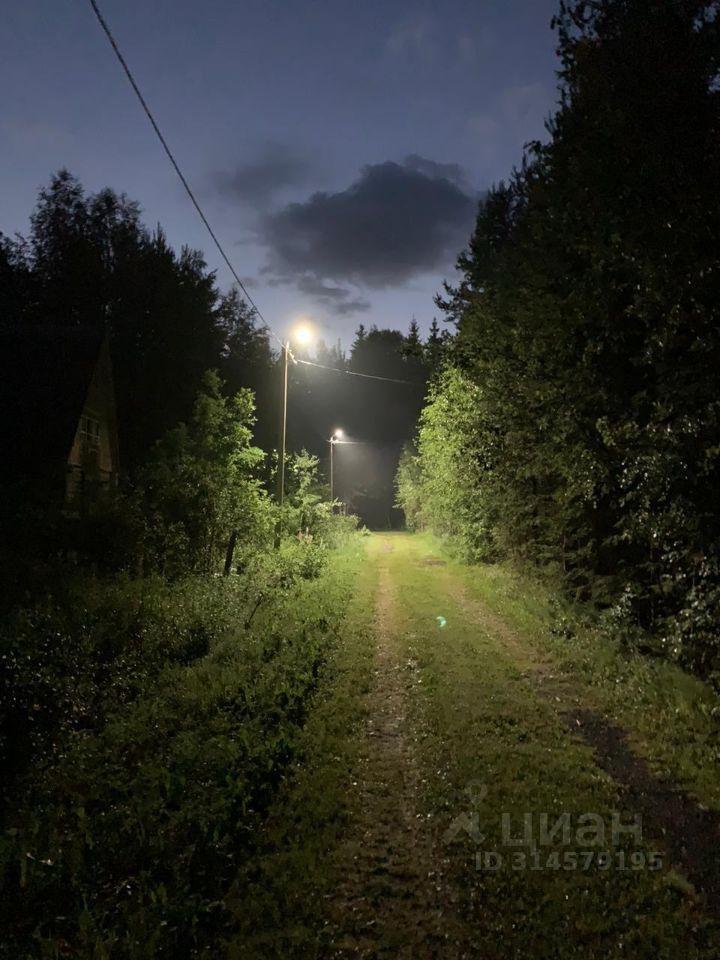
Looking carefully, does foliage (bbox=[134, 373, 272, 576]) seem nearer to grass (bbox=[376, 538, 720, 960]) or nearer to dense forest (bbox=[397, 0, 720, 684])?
grass (bbox=[376, 538, 720, 960])

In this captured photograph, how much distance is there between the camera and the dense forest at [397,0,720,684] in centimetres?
677

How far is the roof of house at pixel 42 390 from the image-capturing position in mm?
20391

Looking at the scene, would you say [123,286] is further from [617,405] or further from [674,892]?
[674,892]

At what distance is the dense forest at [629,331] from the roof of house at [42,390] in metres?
17.0

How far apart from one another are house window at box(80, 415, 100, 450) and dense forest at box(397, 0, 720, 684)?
59.8 feet

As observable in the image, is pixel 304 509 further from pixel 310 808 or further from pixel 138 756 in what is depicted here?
pixel 310 808

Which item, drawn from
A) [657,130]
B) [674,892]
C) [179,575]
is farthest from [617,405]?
[179,575]

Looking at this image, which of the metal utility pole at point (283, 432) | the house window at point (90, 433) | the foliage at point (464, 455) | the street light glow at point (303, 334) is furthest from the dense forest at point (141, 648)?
the street light glow at point (303, 334)

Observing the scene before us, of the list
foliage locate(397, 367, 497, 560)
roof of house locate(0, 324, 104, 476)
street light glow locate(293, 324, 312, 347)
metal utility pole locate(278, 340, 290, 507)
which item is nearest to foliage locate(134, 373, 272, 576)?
metal utility pole locate(278, 340, 290, 507)

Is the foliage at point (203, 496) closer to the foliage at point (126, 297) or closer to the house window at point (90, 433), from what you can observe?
the house window at point (90, 433)

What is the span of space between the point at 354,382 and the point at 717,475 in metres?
88.3

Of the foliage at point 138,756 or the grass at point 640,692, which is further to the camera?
the grass at point 640,692

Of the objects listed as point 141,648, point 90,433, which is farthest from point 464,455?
point 90,433

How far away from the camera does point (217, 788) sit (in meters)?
5.22
